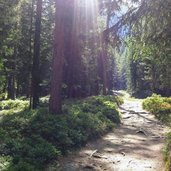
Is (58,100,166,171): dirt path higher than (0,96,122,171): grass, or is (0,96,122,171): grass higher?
(0,96,122,171): grass

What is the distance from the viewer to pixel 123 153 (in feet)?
43.5

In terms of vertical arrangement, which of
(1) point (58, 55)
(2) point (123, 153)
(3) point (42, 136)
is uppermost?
(1) point (58, 55)

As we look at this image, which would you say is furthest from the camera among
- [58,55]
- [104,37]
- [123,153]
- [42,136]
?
[58,55]

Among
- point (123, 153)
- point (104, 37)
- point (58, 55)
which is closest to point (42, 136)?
point (123, 153)

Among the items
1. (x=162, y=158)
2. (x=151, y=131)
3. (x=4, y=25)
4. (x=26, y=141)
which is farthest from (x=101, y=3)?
(x=4, y=25)

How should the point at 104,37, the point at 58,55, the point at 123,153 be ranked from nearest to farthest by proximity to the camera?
the point at 104,37 < the point at 123,153 < the point at 58,55

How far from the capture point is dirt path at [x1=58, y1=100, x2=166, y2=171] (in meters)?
11.3

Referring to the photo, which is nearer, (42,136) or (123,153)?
(42,136)

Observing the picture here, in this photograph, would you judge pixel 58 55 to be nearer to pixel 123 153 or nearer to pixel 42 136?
pixel 42 136

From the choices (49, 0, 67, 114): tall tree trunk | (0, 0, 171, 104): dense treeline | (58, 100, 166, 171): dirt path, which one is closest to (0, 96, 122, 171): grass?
(58, 100, 166, 171): dirt path

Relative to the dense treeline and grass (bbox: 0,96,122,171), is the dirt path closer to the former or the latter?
grass (bbox: 0,96,122,171)

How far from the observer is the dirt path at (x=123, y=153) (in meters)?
11.3

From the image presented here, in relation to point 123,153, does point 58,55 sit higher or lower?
higher

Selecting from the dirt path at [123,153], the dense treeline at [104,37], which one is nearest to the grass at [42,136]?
the dirt path at [123,153]
